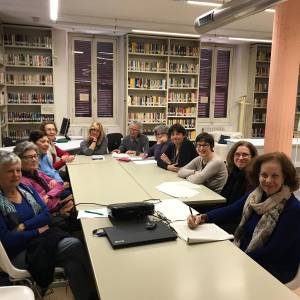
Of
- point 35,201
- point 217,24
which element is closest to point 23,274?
point 35,201

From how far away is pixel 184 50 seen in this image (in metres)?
7.46

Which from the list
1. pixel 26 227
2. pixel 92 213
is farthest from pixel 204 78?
pixel 26 227

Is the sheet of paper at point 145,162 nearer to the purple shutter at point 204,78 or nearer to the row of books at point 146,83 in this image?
the row of books at point 146,83

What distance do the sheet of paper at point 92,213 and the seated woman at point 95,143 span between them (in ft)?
8.18

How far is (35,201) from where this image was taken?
239 cm

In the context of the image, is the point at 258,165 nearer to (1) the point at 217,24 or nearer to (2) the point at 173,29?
(1) the point at 217,24

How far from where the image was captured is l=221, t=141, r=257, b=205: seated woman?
8.84ft

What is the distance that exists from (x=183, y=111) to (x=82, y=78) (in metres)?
2.54

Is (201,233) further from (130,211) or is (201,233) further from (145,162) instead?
(145,162)

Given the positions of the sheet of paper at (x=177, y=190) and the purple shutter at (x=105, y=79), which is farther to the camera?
the purple shutter at (x=105, y=79)

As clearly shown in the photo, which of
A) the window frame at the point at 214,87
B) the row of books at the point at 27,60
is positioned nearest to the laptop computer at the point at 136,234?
the row of books at the point at 27,60

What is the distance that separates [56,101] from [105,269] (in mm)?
6204

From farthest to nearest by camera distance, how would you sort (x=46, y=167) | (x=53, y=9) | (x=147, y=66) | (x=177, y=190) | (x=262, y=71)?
(x=262, y=71)
(x=147, y=66)
(x=53, y=9)
(x=46, y=167)
(x=177, y=190)

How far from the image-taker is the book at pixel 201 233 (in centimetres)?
181
